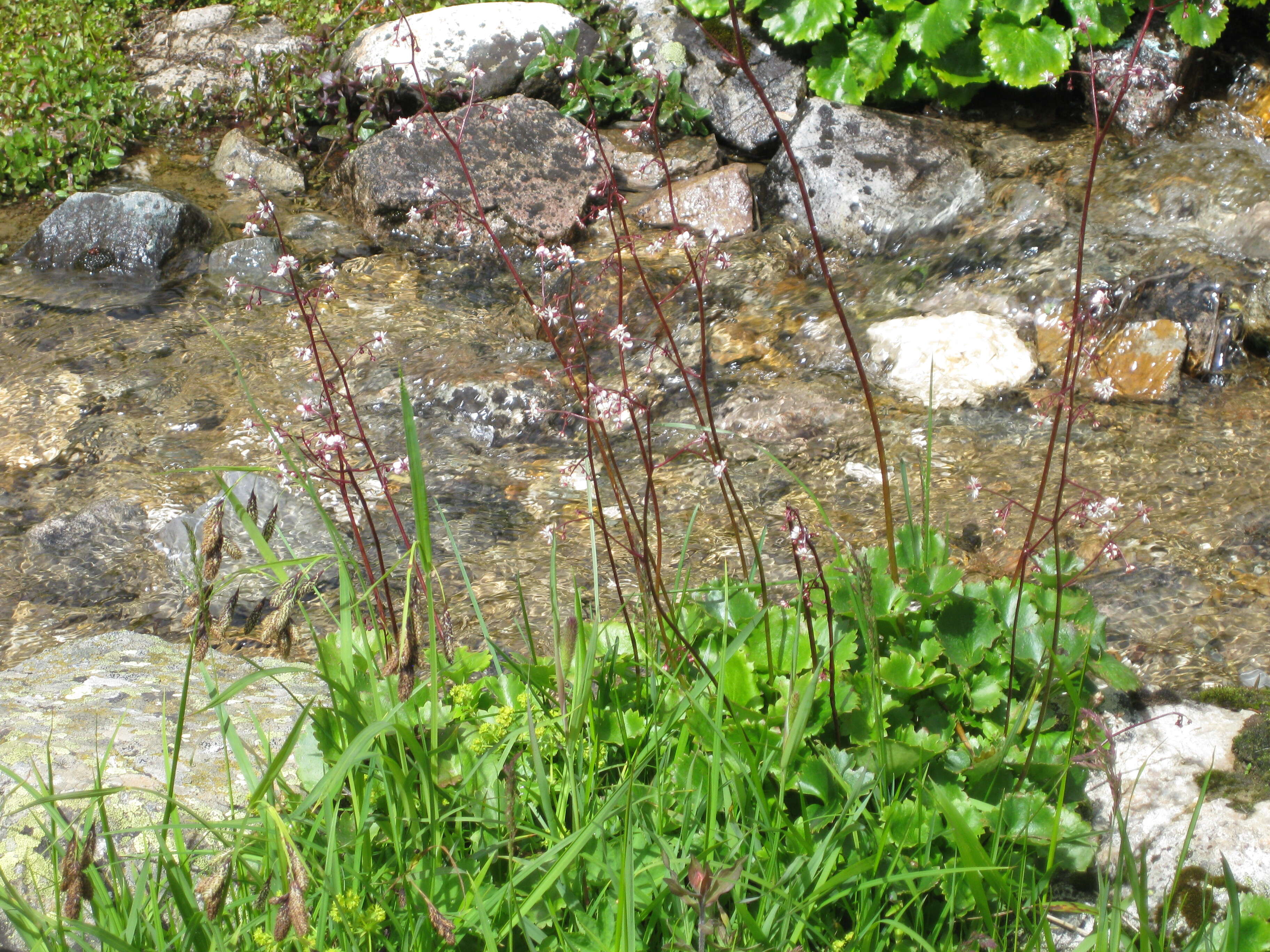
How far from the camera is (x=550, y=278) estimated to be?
19.9 ft

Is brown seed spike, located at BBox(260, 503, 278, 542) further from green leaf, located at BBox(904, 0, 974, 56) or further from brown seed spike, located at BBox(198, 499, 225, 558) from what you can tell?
green leaf, located at BBox(904, 0, 974, 56)

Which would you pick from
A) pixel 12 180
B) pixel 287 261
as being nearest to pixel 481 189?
pixel 12 180

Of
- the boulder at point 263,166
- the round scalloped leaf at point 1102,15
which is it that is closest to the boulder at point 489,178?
the boulder at point 263,166

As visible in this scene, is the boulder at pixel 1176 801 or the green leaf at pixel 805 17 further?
the green leaf at pixel 805 17

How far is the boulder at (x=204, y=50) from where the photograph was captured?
844 centimetres

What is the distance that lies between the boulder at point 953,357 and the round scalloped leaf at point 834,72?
9.43ft

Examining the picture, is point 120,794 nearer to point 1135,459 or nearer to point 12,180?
point 1135,459

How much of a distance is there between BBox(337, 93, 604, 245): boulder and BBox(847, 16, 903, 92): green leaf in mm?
2058

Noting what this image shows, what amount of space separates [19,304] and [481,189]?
9.41 feet

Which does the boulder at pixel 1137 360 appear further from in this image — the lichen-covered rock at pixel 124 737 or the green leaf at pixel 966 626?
the lichen-covered rock at pixel 124 737

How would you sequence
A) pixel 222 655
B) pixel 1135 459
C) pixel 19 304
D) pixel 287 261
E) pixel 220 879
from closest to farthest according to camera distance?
pixel 220 879
pixel 287 261
pixel 222 655
pixel 1135 459
pixel 19 304

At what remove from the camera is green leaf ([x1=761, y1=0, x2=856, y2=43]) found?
739 cm

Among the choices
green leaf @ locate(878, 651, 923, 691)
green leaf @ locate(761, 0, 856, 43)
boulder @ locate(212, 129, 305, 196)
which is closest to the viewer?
green leaf @ locate(878, 651, 923, 691)

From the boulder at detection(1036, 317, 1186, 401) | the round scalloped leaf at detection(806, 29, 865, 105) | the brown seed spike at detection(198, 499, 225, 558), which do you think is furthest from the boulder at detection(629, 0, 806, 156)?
the brown seed spike at detection(198, 499, 225, 558)
